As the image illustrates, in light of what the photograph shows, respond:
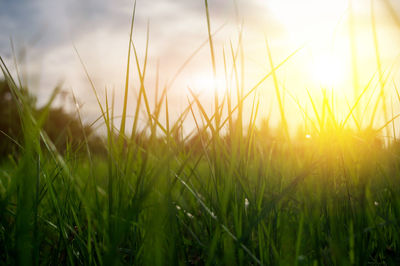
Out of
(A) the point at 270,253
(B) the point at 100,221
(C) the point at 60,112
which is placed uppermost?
(C) the point at 60,112

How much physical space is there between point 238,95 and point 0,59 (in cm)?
54

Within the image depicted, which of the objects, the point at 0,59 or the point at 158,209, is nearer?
the point at 158,209

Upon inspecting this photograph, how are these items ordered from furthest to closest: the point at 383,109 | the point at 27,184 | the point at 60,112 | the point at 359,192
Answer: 1. the point at 60,112
2. the point at 383,109
3. the point at 359,192
4. the point at 27,184

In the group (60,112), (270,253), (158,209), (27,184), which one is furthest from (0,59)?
(60,112)

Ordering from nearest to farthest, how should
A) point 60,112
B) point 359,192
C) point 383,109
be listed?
1. point 359,192
2. point 383,109
3. point 60,112

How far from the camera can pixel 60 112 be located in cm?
996

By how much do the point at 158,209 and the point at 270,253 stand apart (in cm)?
38

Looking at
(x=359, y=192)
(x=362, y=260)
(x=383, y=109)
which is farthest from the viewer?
(x=383, y=109)

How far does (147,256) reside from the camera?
1.92ft

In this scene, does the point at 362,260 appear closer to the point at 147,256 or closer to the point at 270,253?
the point at 270,253

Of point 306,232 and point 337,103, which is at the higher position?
point 337,103

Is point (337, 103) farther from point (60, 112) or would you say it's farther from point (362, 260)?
point (60, 112)

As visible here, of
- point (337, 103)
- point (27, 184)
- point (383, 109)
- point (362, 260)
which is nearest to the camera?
point (27, 184)

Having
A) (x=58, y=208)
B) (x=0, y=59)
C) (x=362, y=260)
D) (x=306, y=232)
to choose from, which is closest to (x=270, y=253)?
(x=306, y=232)
